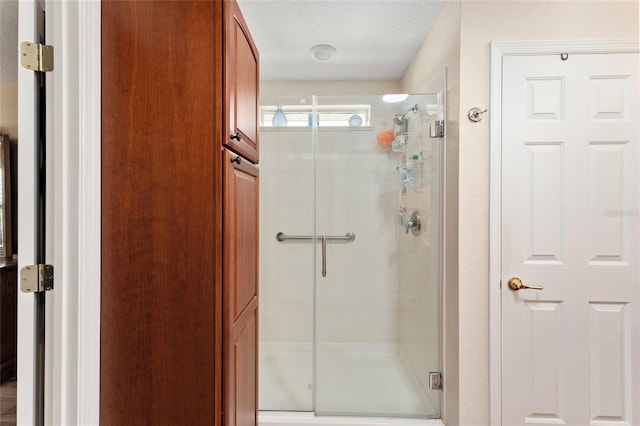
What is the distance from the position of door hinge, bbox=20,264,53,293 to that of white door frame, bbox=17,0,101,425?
0.8 inches

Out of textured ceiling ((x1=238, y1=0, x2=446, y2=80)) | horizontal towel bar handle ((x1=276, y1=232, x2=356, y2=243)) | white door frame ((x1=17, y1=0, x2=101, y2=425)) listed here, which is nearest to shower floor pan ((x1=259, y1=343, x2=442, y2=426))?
horizontal towel bar handle ((x1=276, y1=232, x2=356, y2=243))

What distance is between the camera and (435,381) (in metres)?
2.00

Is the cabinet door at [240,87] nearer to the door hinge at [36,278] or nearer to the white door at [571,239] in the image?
the door hinge at [36,278]

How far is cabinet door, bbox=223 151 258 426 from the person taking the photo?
108 centimetres

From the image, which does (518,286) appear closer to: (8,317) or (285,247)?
(285,247)

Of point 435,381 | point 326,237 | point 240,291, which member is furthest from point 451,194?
point 240,291

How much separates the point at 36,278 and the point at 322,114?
1750mm

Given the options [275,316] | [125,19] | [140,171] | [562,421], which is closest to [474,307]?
[562,421]

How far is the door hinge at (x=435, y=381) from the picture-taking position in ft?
6.50

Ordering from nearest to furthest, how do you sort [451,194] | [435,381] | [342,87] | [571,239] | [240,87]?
[240,87]
[571,239]
[451,194]
[435,381]
[342,87]

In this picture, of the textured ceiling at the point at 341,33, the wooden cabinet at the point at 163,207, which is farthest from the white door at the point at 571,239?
the wooden cabinet at the point at 163,207

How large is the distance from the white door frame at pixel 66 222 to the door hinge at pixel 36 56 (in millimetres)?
21

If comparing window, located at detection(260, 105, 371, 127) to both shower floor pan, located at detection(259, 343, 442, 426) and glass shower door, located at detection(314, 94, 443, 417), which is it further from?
shower floor pan, located at detection(259, 343, 442, 426)

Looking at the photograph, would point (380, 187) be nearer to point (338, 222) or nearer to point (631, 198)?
point (338, 222)
